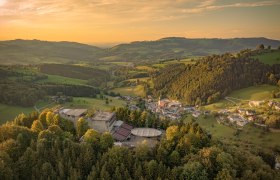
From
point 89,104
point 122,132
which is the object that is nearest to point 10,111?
point 89,104

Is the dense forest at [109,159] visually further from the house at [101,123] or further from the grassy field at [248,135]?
the grassy field at [248,135]

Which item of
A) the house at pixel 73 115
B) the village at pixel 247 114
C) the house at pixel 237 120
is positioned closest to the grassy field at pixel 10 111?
the house at pixel 73 115

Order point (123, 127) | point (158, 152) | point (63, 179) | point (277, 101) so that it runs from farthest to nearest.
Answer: point (277, 101) → point (123, 127) → point (158, 152) → point (63, 179)

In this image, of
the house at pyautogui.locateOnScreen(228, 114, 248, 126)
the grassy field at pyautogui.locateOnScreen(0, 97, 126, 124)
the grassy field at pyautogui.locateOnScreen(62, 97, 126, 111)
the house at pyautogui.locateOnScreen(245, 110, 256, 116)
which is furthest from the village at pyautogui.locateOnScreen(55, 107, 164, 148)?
the house at pyautogui.locateOnScreen(245, 110, 256, 116)

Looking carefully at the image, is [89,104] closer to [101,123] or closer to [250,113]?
[101,123]

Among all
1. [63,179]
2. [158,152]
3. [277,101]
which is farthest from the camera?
[277,101]

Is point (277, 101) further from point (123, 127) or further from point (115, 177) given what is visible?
point (115, 177)

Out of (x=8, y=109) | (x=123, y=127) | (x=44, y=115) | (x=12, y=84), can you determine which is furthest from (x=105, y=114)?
(x=12, y=84)
